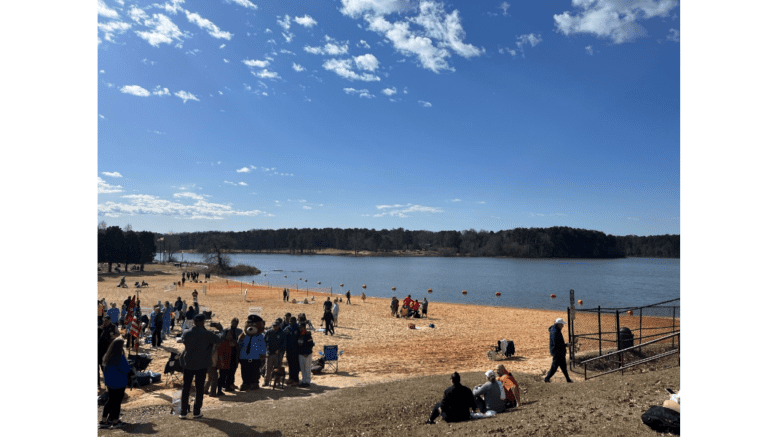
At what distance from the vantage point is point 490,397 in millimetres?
8125

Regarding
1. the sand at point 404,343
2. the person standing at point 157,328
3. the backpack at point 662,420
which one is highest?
the backpack at point 662,420

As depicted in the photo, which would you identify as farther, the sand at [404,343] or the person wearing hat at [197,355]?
the sand at [404,343]

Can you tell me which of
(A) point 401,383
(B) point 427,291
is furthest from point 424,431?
(B) point 427,291

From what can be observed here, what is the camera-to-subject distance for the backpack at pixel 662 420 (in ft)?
17.2

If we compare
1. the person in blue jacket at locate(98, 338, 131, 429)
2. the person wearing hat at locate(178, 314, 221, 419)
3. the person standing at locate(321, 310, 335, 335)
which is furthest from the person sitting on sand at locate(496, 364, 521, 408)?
the person standing at locate(321, 310, 335, 335)

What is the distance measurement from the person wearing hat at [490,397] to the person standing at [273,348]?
474 centimetres

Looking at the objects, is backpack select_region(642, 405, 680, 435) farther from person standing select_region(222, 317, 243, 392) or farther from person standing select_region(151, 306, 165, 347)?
person standing select_region(151, 306, 165, 347)

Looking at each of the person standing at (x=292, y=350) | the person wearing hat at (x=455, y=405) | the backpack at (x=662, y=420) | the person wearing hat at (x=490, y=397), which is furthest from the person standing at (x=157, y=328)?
the backpack at (x=662, y=420)

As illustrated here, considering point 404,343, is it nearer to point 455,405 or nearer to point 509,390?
point 509,390

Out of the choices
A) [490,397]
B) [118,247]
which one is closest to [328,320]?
[490,397]

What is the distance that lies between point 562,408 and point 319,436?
408 centimetres

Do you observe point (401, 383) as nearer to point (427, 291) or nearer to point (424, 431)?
point (424, 431)

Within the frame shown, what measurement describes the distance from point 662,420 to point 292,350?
762 centimetres

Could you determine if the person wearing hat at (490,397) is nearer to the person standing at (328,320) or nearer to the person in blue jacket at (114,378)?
the person in blue jacket at (114,378)
